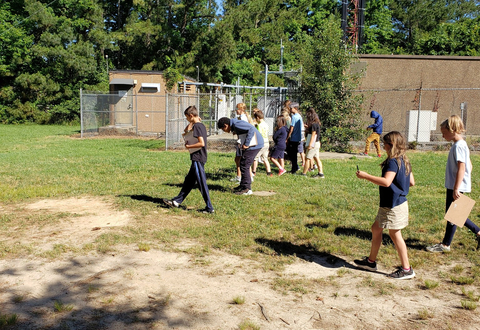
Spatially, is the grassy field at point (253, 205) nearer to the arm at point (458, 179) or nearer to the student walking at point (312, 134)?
the student walking at point (312, 134)

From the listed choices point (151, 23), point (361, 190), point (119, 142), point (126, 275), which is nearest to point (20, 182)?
point (126, 275)

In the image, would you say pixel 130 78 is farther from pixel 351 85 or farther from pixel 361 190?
pixel 361 190

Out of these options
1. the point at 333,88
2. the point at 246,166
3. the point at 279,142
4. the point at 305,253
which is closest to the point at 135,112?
the point at 333,88

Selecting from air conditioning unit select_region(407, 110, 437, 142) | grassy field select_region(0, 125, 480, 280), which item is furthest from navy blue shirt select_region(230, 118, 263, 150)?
air conditioning unit select_region(407, 110, 437, 142)

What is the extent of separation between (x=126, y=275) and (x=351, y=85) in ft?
43.9

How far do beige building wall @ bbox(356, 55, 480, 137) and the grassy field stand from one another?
642 centimetres

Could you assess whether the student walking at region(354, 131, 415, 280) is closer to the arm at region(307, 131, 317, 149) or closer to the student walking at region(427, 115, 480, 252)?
the student walking at region(427, 115, 480, 252)

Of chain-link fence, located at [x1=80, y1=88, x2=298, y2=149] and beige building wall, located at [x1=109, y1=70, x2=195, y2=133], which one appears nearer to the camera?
chain-link fence, located at [x1=80, y1=88, x2=298, y2=149]

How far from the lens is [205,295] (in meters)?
4.47

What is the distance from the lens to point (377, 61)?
20.1 metres

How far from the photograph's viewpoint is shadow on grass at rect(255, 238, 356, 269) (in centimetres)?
545

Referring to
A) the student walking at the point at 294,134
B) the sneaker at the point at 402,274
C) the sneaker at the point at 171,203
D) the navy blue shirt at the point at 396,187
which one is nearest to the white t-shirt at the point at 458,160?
the navy blue shirt at the point at 396,187

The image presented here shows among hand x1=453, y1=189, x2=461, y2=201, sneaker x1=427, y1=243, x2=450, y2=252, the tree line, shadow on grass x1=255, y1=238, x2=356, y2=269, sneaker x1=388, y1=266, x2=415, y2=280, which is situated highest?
the tree line

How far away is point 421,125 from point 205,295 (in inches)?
601
